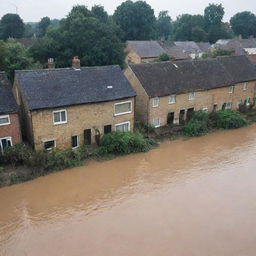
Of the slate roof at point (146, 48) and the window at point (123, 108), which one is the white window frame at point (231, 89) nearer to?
the window at point (123, 108)

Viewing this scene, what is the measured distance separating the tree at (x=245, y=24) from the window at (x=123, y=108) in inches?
3979

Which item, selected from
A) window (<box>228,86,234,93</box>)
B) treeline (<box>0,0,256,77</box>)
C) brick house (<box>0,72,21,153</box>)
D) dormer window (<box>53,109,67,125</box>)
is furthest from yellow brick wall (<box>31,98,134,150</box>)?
treeline (<box>0,0,256,77</box>)

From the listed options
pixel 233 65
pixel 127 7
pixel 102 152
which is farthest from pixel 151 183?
pixel 127 7

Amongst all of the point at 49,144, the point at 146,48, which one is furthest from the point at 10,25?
the point at 49,144

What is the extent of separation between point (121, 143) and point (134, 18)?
2322 inches

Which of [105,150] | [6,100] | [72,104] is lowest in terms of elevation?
[105,150]

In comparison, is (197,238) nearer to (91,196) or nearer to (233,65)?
(91,196)

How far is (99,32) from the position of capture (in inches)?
1716

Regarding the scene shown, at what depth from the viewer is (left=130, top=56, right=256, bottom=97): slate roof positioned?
94.2 feet

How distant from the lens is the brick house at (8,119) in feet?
67.7

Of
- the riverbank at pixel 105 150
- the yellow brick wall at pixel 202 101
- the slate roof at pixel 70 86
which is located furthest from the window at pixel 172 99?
the slate roof at pixel 70 86

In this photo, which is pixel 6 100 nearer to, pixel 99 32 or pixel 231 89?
pixel 231 89

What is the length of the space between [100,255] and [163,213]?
484cm

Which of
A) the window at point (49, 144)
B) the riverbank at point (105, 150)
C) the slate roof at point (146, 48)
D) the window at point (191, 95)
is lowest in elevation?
the riverbank at point (105, 150)
